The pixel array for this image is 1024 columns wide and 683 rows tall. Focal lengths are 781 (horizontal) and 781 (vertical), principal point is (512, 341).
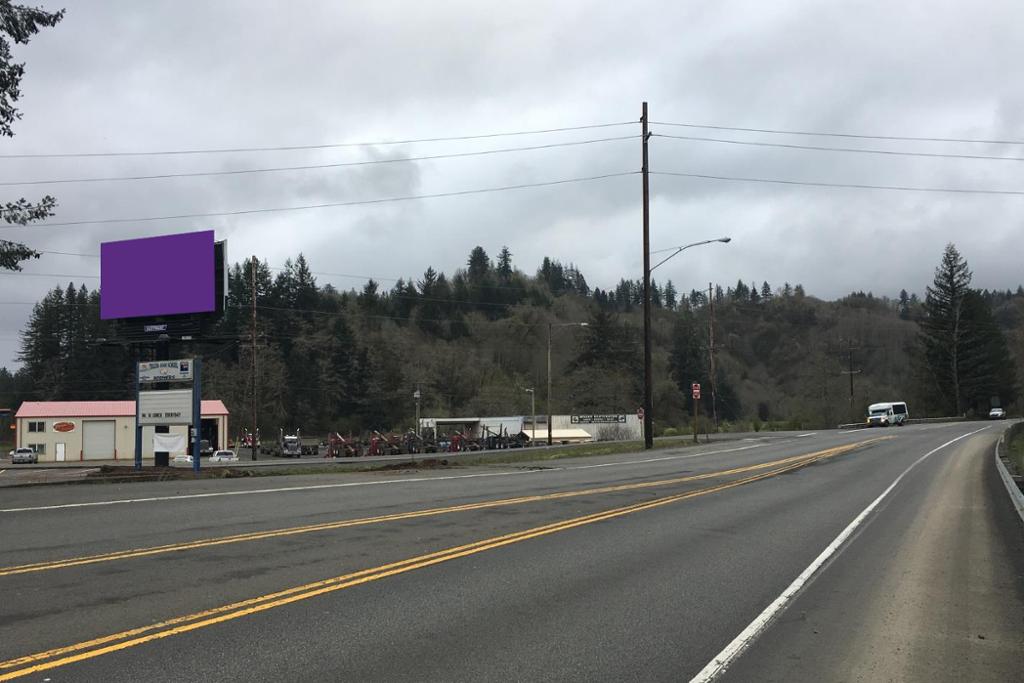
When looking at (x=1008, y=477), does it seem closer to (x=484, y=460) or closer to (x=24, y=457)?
(x=484, y=460)

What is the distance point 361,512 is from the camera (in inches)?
527

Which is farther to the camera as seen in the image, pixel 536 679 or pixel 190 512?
pixel 190 512

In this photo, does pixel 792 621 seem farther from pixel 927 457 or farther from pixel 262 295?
pixel 262 295

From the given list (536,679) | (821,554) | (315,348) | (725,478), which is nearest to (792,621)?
(536,679)

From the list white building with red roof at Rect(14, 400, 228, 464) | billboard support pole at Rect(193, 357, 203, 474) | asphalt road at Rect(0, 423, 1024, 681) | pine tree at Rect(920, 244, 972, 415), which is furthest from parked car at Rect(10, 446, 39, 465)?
pine tree at Rect(920, 244, 972, 415)

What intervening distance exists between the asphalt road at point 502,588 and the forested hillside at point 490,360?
66409mm

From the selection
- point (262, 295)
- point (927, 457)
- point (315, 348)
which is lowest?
point (927, 457)

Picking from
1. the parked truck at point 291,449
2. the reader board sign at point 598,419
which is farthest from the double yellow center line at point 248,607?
the reader board sign at point 598,419

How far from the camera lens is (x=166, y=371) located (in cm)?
2767

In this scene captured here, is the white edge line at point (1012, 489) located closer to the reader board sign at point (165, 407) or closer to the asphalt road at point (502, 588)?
the asphalt road at point (502, 588)

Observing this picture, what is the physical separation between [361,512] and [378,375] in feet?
322

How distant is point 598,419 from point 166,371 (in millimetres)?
52053

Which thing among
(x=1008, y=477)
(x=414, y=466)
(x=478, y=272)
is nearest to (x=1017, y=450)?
(x=1008, y=477)

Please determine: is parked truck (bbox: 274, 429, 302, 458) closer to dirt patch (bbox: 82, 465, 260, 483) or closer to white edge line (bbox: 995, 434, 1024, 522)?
dirt patch (bbox: 82, 465, 260, 483)
